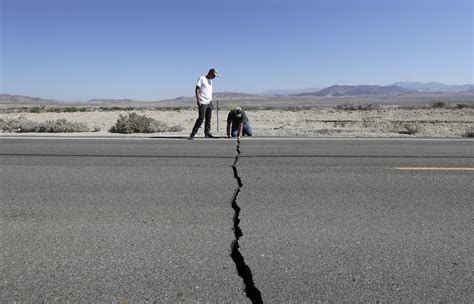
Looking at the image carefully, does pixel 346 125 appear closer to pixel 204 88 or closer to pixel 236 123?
pixel 236 123

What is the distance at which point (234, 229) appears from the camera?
13.8 ft

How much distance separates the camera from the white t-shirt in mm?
11422

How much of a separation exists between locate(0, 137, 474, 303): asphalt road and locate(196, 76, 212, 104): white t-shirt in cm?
399

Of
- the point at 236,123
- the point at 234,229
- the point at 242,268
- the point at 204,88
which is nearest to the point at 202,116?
the point at 204,88

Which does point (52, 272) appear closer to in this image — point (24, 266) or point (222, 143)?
point (24, 266)

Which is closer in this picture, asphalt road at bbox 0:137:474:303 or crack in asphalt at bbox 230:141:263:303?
crack in asphalt at bbox 230:141:263:303

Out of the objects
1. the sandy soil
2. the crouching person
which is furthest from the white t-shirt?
the sandy soil

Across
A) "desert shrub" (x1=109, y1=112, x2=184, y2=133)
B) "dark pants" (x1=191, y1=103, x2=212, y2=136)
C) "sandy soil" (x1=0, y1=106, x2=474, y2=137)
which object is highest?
"dark pants" (x1=191, y1=103, x2=212, y2=136)

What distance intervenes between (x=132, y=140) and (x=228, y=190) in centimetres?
603

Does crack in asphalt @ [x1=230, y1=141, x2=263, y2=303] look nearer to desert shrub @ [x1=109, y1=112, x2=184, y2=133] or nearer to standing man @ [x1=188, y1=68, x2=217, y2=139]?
standing man @ [x1=188, y1=68, x2=217, y2=139]

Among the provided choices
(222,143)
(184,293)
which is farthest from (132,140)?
(184,293)

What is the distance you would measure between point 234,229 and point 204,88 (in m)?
7.71

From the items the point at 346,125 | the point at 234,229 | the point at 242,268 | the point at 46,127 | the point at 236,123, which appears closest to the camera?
the point at 242,268

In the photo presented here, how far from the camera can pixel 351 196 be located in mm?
5395
